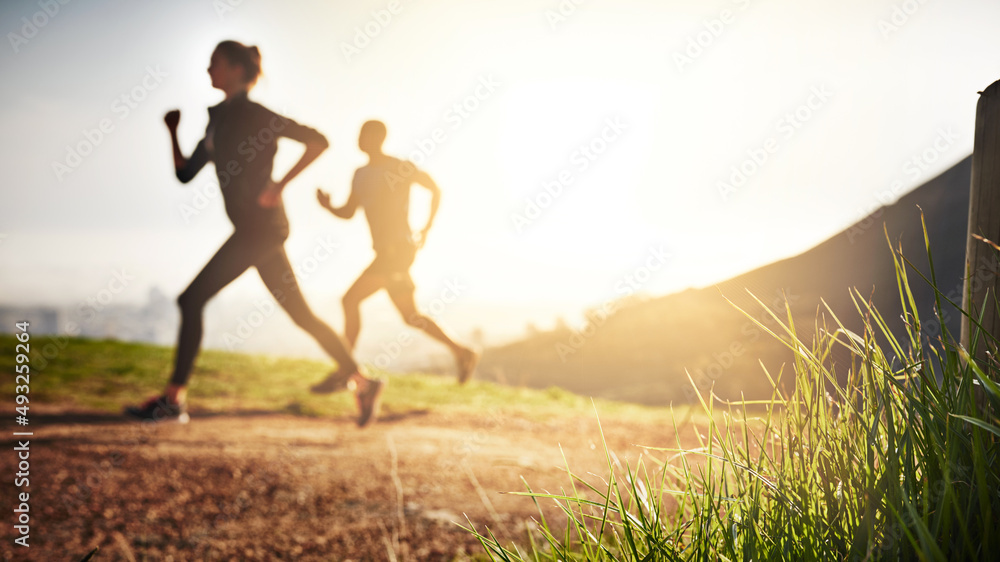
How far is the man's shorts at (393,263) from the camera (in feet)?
10.3

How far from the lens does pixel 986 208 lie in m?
1.02

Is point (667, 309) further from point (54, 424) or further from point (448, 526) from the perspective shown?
point (54, 424)

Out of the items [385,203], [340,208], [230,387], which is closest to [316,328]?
[340,208]

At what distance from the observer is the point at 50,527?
2898mm

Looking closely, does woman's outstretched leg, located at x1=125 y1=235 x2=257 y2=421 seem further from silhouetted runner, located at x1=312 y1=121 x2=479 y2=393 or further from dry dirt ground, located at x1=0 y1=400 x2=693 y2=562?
dry dirt ground, located at x1=0 y1=400 x2=693 y2=562

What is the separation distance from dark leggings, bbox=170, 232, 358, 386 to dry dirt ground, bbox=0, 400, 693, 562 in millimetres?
948

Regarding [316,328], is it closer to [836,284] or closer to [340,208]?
[340,208]

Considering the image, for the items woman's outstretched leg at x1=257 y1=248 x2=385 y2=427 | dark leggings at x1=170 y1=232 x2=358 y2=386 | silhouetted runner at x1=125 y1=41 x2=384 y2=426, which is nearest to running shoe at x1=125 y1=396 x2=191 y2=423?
dark leggings at x1=170 y1=232 x2=358 y2=386

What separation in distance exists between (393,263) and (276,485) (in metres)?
1.85

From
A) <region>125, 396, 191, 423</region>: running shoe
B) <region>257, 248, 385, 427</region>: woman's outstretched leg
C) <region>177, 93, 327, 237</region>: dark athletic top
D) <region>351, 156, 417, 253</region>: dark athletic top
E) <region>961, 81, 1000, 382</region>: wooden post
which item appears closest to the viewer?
<region>961, 81, 1000, 382</region>: wooden post

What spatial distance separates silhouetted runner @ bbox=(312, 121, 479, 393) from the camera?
3.12 meters

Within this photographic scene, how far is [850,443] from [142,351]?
6893mm

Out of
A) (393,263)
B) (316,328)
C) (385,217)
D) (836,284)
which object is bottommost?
(316,328)

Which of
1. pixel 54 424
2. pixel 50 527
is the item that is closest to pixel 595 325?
pixel 50 527
